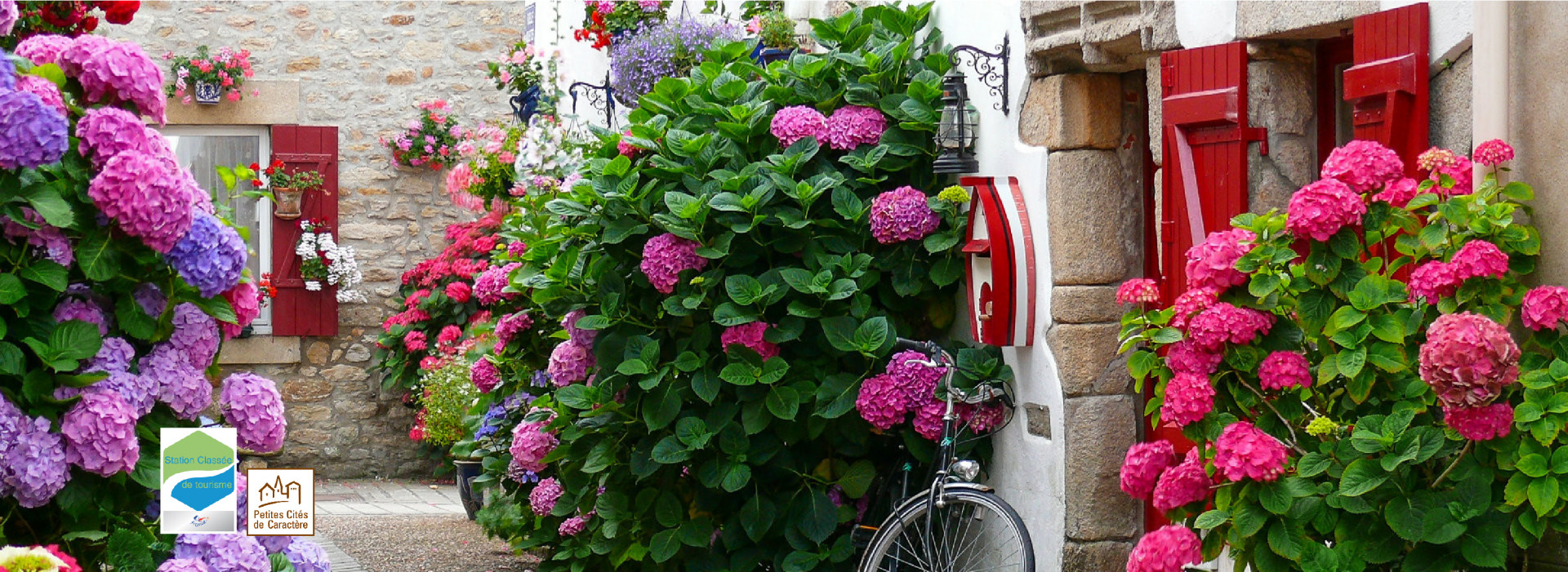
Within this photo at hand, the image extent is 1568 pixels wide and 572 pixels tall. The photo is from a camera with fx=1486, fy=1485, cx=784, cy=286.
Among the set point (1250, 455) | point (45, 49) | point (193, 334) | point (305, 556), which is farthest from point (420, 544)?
point (1250, 455)

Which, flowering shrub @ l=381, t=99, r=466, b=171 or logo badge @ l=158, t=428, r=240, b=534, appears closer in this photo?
logo badge @ l=158, t=428, r=240, b=534

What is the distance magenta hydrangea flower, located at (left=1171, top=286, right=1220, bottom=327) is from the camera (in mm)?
2768

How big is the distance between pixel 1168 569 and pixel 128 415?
6.25 feet

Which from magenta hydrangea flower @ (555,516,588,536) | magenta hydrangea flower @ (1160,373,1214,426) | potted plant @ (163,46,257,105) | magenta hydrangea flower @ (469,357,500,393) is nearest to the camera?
magenta hydrangea flower @ (1160,373,1214,426)

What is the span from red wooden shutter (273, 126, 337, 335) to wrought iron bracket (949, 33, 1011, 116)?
589cm

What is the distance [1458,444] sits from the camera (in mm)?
2496

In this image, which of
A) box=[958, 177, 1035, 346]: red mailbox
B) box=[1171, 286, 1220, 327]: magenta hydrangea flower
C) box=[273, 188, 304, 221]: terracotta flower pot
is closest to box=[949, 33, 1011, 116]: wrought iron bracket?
box=[958, 177, 1035, 346]: red mailbox

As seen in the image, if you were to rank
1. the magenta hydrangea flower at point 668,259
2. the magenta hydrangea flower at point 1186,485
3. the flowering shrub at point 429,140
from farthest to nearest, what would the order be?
the flowering shrub at point 429,140, the magenta hydrangea flower at point 668,259, the magenta hydrangea flower at point 1186,485

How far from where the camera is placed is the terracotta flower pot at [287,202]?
931cm

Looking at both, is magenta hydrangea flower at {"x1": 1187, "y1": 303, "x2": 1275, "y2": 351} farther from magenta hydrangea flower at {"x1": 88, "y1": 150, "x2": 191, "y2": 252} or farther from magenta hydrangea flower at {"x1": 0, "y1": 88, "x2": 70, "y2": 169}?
magenta hydrangea flower at {"x1": 0, "y1": 88, "x2": 70, "y2": 169}

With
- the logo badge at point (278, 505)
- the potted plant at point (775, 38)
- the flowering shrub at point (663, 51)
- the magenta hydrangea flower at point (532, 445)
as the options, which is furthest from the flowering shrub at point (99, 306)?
the flowering shrub at point (663, 51)

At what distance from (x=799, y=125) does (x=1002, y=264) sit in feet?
2.79

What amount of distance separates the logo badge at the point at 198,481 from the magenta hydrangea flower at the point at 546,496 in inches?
120

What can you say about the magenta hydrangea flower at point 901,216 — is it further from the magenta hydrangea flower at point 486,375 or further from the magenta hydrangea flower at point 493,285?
the magenta hydrangea flower at point 486,375
